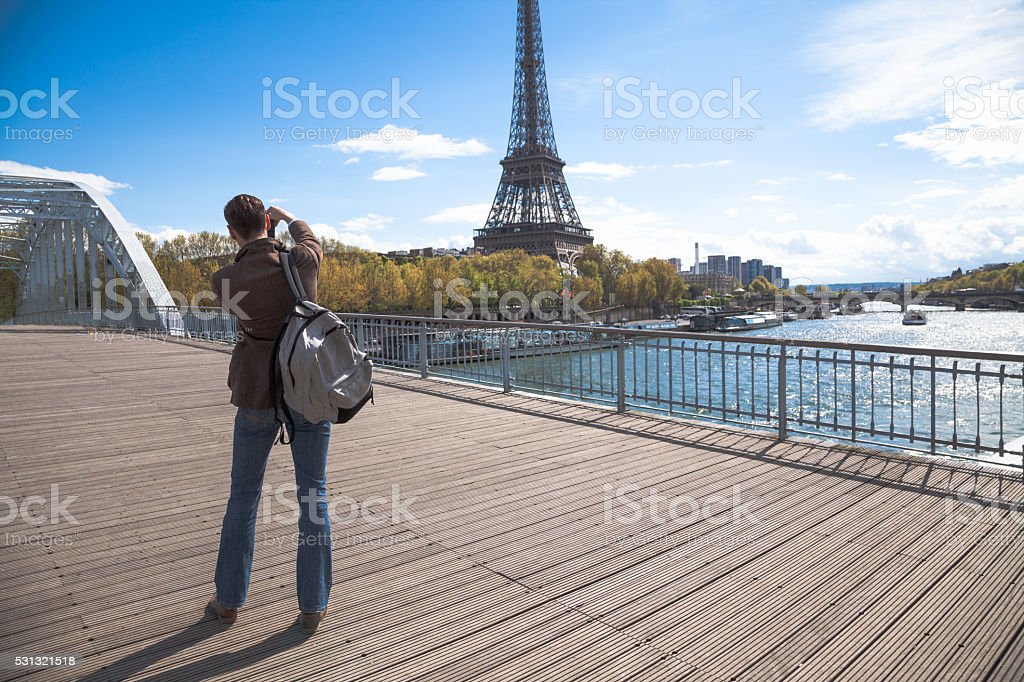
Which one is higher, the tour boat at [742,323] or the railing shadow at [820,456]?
the railing shadow at [820,456]

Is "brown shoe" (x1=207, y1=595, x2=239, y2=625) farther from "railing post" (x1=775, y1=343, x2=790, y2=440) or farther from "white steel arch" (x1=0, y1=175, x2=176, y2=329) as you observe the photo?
"white steel arch" (x1=0, y1=175, x2=176, y2=329)

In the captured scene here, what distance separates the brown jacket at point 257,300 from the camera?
2924 mm

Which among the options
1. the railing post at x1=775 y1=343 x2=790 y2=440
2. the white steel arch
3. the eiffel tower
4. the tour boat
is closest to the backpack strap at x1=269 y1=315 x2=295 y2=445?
the railing post at x1=775 y1=343 x2=790 y2=440

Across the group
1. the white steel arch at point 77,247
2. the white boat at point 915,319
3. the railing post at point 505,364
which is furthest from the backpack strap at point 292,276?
the white boat at point 915,319

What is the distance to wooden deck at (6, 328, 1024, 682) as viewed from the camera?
2838 millimetres

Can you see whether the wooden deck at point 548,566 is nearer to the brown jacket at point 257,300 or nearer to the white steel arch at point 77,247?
the brown jacket at point 257,300

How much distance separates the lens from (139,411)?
861cm

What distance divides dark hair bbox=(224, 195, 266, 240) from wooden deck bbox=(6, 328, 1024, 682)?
1744mm

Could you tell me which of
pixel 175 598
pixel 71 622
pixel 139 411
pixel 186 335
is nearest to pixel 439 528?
pixel 175 598

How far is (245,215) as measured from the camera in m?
3.03

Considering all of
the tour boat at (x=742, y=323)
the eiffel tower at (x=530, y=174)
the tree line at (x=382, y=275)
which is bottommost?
the tour boat at (x=742, y=323)

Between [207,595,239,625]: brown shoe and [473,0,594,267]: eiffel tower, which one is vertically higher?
[473,0,594,267]: eiffel tower

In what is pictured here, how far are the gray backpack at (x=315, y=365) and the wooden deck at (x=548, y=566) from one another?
1.00m

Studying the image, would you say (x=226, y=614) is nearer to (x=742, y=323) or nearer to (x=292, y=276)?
(x=292, y=276)
